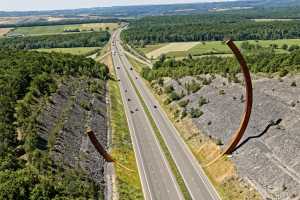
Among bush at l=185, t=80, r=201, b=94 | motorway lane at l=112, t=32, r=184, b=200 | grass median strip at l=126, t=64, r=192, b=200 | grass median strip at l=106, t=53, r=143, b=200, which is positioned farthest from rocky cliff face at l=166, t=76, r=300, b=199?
grass median strip at l=106, t=53, r=143, b=200

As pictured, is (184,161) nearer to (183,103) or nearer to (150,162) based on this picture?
(150,162)

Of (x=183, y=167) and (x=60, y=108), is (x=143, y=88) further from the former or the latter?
(x=183, y=167)

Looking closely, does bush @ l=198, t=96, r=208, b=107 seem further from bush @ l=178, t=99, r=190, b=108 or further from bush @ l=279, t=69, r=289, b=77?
bush @ l=279, t=69, r=289, b=77

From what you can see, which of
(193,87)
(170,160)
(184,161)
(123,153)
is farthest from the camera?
(193,87)

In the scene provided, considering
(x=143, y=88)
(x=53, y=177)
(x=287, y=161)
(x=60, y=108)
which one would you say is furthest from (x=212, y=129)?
(x=143, y=88)

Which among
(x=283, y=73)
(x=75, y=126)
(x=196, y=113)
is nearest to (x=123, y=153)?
(x=75, y=126)
